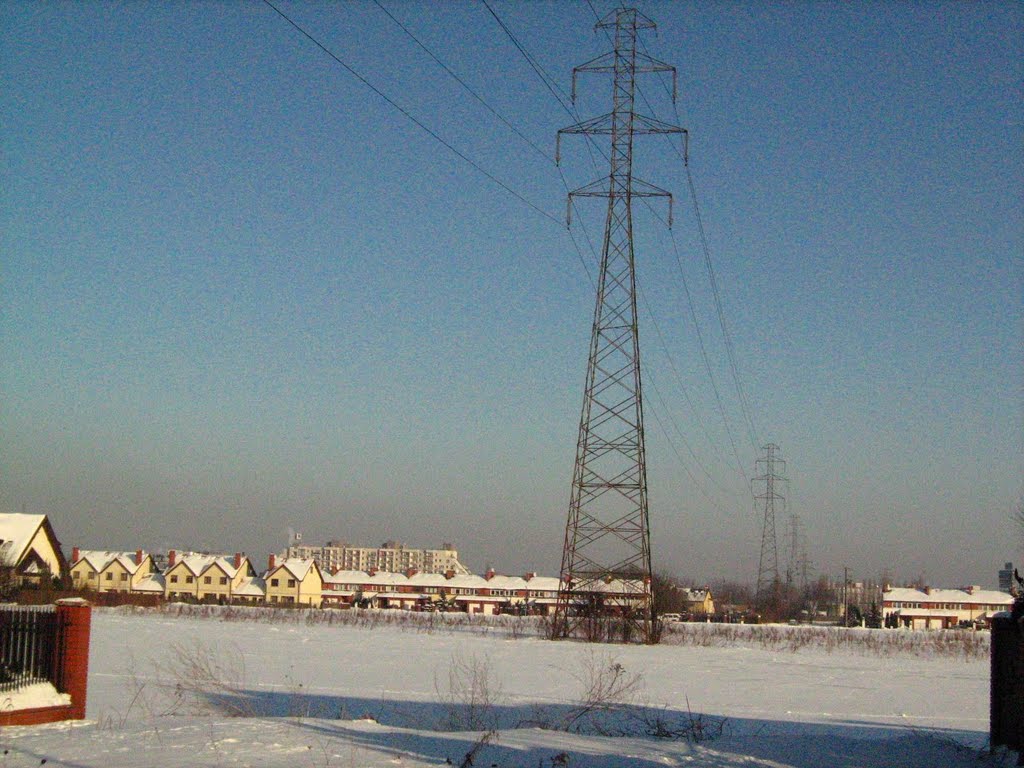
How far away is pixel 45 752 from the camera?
37.7 feet

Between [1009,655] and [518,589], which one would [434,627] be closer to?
[1009,655]

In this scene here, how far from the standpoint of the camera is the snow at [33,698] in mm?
14055

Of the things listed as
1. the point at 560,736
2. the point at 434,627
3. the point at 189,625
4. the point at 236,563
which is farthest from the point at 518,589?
the point at 560,736

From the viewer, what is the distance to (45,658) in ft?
49.3

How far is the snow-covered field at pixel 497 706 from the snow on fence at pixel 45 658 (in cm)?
68

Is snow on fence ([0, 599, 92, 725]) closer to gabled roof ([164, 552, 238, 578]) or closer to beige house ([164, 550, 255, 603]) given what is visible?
beige house ([164, 550, 255, 603])

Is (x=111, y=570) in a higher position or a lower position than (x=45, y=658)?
lower

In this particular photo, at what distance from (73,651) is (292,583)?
9289 cm

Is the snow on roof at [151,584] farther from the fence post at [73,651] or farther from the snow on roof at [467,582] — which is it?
the fence post at [73,651]

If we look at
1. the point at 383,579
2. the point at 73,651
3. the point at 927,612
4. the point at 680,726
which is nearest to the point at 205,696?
the point at 73,651

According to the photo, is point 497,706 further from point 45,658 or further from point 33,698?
point 33,698

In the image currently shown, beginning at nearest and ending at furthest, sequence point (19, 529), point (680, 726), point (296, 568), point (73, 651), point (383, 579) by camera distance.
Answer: point (73, 651)
point (680, 726)
point (19, 529)
point (296, 568)
point (383, 579)

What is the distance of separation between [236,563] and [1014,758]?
106802mm

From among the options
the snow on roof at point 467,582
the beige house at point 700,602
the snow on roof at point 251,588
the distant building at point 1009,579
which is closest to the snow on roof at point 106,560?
the snow on roof at point 251,588
